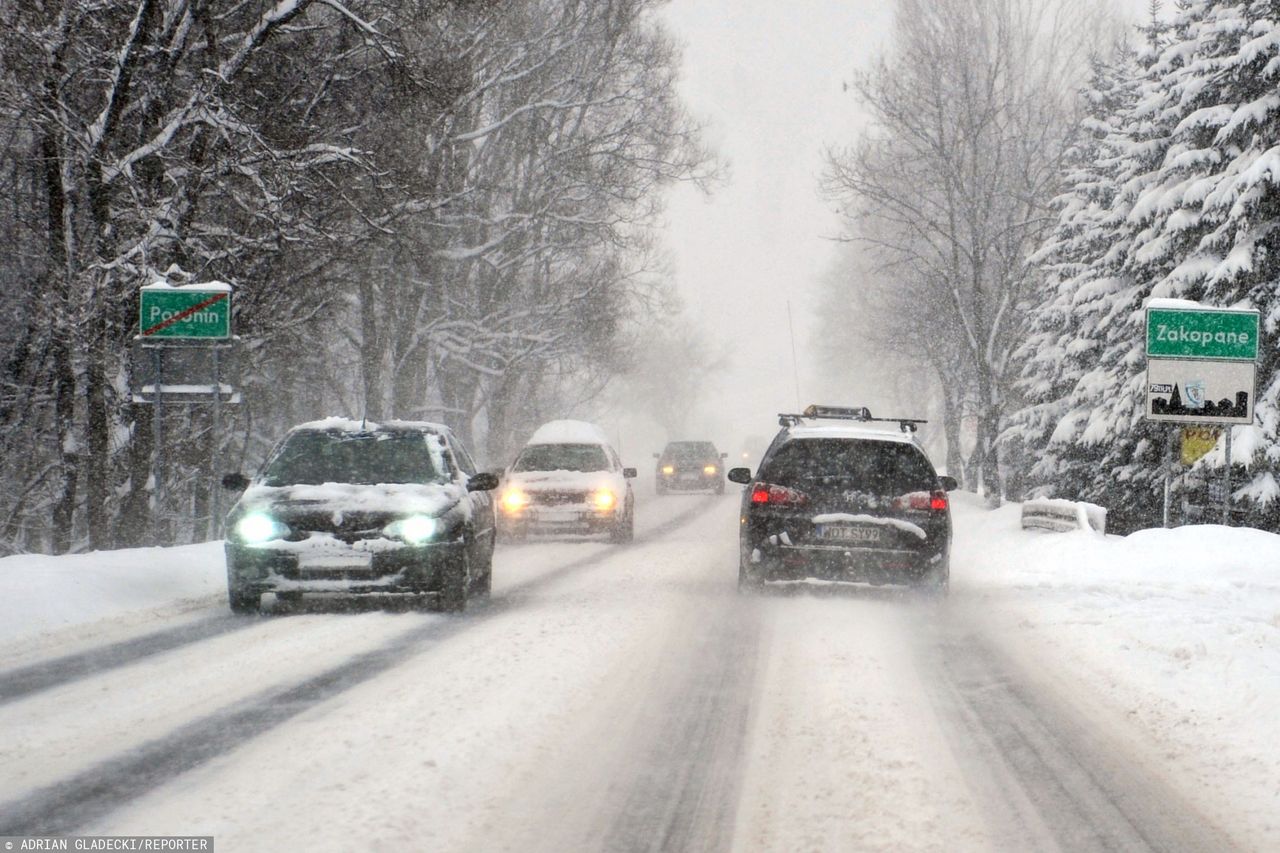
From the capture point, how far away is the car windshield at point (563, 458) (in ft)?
74.1

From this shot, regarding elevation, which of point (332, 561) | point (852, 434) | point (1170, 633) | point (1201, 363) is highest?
point (1201, 363)

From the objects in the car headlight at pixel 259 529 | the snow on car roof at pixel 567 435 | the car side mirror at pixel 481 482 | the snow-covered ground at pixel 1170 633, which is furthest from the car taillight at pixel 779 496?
the snow on car roof at pixel 567 435

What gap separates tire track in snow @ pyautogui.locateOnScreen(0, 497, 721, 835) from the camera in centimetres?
500

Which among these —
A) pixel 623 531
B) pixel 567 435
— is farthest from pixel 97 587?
pixel 567 435

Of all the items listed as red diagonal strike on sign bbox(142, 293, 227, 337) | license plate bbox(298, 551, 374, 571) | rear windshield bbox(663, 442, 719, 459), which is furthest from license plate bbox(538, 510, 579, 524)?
rear windshield bbox(663, 442, 719, 459)

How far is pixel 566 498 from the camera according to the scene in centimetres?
2162

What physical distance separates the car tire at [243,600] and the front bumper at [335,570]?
0.04 meters

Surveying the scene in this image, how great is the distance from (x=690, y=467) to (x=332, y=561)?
34576 mm

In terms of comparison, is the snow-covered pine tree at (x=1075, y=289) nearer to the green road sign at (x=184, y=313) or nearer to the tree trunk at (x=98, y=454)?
the green road sign at (x=184, y=313)

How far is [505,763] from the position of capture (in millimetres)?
5902

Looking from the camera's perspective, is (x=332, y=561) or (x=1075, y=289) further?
(x=1075, y=289)

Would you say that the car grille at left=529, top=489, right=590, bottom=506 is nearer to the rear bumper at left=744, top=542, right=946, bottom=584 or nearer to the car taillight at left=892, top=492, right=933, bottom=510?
the rear bumper at left=744, top=542, right=946, bottom=584

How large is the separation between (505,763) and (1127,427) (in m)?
20.8

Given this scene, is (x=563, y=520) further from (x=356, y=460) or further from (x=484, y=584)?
(x=356, y=460)
